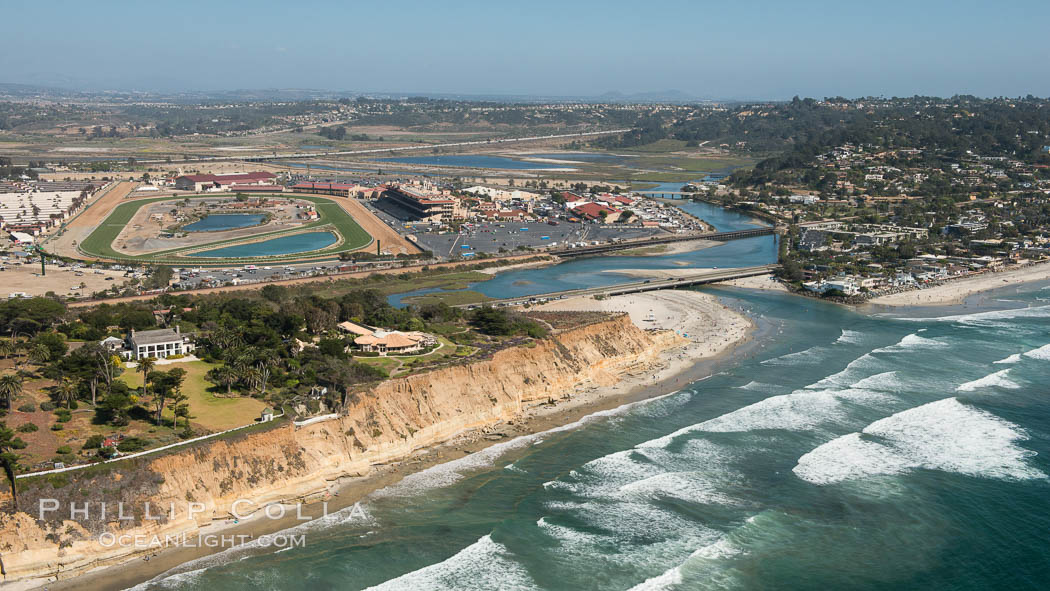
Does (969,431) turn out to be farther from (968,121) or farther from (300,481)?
(968,121)

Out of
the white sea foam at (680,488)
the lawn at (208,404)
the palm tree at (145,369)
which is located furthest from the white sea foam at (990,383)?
the palm tree at (145,369)

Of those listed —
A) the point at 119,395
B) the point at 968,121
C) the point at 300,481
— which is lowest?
the point at 300,481

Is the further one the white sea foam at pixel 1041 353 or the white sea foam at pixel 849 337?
the white sea foam at pixel 849 337

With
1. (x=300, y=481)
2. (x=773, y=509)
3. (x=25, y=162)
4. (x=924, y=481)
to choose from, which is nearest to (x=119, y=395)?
(x=300, y=481)

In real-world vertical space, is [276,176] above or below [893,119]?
below

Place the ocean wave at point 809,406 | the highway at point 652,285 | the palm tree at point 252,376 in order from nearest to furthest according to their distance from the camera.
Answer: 1. the palm tree at point 252,376
2. the ocean wave at point 809,406
3. the highway at point 652,285

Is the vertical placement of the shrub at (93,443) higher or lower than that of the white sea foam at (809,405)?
higher

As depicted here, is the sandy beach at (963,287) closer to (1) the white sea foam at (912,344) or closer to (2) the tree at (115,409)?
(1) the white sea foam at (912,344)
